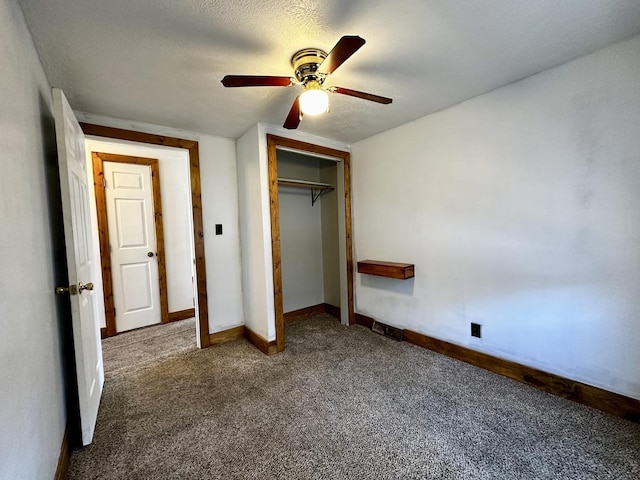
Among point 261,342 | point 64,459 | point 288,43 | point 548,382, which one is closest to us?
point 64,459

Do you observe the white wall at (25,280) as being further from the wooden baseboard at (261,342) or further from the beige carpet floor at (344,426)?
the wooden baseboard at (261,342)

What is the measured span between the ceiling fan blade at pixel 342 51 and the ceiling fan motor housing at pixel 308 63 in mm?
195

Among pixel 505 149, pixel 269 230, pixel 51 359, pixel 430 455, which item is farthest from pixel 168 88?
pixel 430 455

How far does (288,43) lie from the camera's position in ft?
4.97

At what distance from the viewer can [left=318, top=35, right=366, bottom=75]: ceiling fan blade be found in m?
1.15

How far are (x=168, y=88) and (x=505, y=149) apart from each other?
2.51 m

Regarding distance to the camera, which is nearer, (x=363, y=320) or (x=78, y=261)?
(x=78, y=261)

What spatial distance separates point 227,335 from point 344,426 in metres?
1.78

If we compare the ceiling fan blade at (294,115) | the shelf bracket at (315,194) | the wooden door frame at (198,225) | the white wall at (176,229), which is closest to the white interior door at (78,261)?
the wooden door frame at (198,225)

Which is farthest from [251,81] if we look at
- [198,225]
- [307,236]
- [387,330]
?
[387,330]

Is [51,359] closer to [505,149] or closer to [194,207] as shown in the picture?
[194,207]

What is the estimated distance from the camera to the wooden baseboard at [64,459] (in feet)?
4.27

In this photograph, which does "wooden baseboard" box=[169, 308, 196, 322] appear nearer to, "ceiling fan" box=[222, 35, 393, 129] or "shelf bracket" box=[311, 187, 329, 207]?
"shelf bracket" box=[311, 187, 329, 207]

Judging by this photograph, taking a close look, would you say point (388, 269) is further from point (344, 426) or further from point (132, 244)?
point (132, 244)
